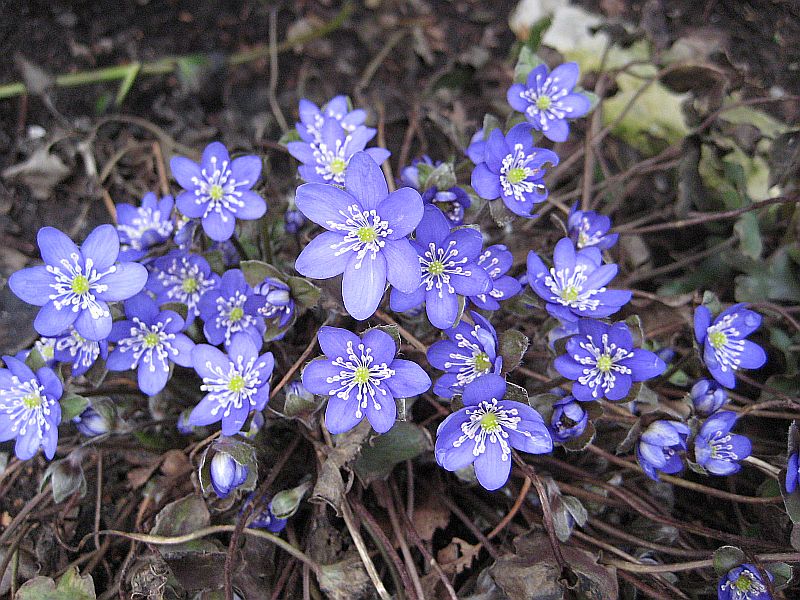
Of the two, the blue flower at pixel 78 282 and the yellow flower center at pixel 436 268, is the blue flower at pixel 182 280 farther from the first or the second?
the yellow flower center at pixel 436 268

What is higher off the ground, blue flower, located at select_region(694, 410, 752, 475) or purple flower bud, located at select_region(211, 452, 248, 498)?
blue flower, located at select_region(694, 410, 752, 475)

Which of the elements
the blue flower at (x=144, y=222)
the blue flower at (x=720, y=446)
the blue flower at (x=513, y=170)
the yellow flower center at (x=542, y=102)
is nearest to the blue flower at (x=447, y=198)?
the blue flower at (x=513, y=170)

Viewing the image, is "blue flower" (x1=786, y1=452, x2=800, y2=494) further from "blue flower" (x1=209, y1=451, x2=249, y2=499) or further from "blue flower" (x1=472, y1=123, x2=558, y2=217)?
"blue flower" (x1=209, y1=451, x2=249, y2=499)

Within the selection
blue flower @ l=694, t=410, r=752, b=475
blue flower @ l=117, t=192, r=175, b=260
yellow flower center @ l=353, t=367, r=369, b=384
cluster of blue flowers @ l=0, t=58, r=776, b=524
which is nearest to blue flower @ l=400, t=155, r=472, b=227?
cluster of blue flowers @ l=0, t=58, r=776, b=524

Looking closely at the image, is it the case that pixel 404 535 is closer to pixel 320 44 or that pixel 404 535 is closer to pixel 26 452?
pixel 26 452

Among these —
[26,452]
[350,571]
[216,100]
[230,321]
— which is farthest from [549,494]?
[216,100]

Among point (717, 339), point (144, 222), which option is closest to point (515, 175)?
point (717, 339)
